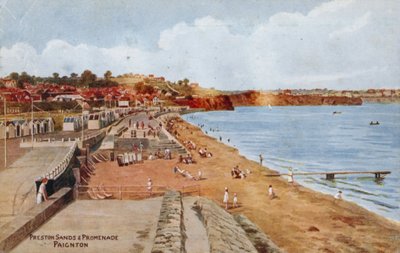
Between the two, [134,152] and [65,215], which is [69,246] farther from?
[134,152]

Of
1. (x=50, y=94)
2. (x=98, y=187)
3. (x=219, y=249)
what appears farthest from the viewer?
(x=50, y=94)

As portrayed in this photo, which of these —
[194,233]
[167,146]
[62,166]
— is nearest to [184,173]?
[167,146]

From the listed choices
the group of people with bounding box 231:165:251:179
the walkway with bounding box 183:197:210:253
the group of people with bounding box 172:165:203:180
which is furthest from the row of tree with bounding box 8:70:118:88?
the group of people with bounding box 231:165:251:179

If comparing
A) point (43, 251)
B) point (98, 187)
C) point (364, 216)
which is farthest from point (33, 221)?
point (364, 216)

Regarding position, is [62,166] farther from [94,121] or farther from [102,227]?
[102,227]

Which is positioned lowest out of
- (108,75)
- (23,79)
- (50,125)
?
(50,125)
